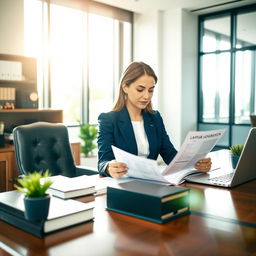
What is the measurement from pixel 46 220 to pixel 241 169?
0.79m

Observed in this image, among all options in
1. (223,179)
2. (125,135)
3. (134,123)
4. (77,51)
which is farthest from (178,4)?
(223,179)

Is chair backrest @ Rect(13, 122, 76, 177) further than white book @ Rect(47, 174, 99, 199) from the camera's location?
Yes

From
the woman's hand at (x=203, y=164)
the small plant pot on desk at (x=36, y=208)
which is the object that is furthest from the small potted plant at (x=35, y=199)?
the woman's hand at (x=203, y=164)

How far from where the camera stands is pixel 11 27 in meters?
3.44

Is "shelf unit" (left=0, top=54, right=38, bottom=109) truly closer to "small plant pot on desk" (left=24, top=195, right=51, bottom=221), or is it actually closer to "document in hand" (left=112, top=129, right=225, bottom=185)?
"document in hand" (left=112, top=129, right=225, bottom=185)

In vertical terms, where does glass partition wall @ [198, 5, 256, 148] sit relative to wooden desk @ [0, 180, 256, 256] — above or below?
above

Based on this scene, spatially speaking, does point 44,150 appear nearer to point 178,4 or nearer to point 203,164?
point 203,164

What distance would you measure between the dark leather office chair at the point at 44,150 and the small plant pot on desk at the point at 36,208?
3.38 feet

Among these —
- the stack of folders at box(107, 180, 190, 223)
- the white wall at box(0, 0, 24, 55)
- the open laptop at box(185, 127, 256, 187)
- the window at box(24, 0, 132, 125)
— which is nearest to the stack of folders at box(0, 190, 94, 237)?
the stack of folders at box(107, 180, 190, 223)

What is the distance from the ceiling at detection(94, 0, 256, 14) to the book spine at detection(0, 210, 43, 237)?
4.08 m

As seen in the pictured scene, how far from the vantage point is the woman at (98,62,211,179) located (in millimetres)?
1647

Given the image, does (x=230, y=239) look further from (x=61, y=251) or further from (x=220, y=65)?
(x=220, y=65)

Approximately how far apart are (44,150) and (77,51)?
2.94 meters

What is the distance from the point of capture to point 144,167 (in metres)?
1.15
